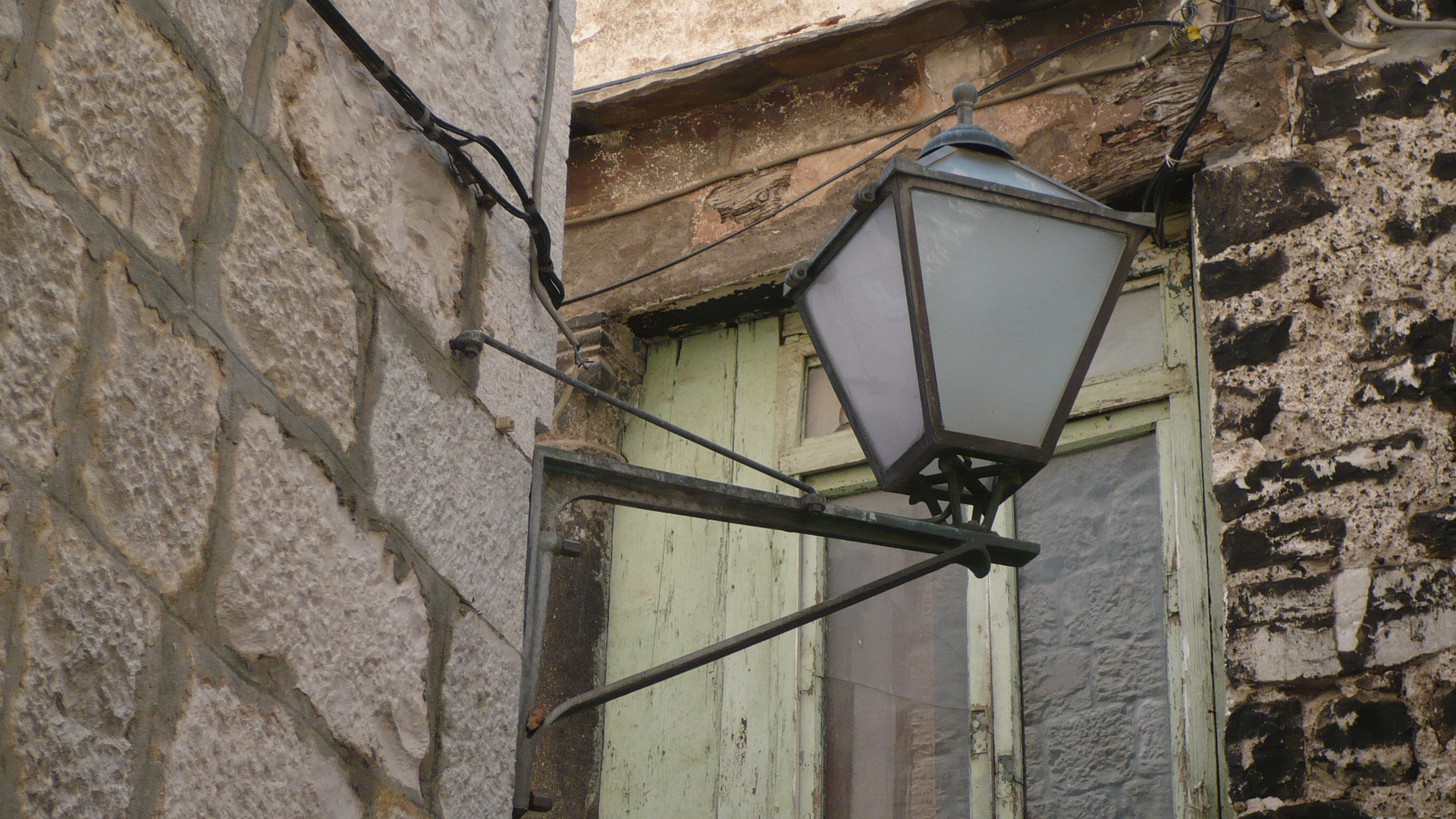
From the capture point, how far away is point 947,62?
4055mm

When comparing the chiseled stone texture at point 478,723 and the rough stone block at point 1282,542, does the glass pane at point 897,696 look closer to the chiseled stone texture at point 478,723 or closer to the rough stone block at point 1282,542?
the rough stone block at point 1282,542

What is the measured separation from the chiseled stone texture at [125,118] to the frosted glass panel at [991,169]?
1.22 metres

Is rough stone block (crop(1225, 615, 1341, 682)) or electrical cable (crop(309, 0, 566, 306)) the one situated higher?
electrical cable (crop(309, 0, 566, 306))

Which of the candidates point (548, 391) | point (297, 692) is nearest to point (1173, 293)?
point (548, 391)

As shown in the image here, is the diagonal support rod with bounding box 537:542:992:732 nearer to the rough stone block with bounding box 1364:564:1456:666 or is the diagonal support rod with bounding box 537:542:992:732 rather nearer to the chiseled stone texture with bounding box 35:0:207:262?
the chiseled stone texture with bounding box 35:0:207:262

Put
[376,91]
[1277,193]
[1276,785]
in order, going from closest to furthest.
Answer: [376,91] < [1276,785] < [1277,193]

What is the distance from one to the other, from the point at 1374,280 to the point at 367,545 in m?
2.35

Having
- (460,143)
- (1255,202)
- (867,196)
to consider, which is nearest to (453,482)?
(460,143)

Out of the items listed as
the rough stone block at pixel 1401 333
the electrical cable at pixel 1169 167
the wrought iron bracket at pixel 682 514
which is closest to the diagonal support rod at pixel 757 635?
the wrought iron bracket at pixel 682 514

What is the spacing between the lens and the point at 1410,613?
276cm

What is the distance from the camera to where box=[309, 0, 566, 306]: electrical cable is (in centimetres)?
170

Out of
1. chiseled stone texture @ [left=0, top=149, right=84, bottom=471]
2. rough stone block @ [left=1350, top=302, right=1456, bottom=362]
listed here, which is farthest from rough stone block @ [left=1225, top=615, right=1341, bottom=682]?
chiseled stone texture @ [left=0, top=149, right=84, bottom=471]

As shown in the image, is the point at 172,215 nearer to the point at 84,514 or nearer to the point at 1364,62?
the point at 84,514

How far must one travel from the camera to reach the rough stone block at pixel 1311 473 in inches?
114
